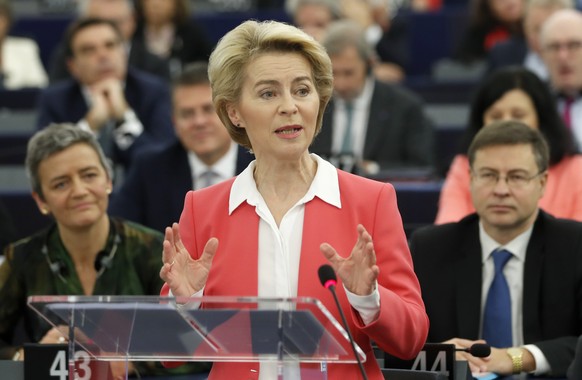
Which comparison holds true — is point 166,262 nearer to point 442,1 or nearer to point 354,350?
point 354,350

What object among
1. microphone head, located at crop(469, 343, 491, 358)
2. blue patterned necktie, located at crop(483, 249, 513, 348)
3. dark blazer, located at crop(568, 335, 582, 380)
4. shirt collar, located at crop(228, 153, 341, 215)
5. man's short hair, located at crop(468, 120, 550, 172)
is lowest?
dark blazer, located at crop(568, 335, 582, 380)

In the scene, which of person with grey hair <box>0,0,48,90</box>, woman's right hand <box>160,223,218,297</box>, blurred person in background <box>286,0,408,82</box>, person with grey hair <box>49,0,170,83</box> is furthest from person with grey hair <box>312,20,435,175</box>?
woman's right hand <box>160,223,218,297</box>

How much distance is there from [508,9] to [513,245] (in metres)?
4.26

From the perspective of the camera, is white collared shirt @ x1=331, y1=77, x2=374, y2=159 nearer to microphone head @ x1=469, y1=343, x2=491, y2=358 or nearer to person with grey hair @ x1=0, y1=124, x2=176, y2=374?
person with grey hair @ x1=0, y1=124, x2=176, y2=374

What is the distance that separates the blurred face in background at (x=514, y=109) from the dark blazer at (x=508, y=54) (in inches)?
96.3

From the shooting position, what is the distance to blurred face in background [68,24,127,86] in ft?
22.2

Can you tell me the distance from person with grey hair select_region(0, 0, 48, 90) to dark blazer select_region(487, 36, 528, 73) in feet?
10.2

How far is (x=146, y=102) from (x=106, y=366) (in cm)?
420

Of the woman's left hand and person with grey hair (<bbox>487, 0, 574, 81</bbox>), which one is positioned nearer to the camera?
the woman's left hand

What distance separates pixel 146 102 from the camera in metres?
6.75

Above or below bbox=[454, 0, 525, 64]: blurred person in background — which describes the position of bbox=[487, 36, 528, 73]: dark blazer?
below

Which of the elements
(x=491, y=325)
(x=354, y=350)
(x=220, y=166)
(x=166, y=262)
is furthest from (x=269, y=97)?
(x=220, y=166)

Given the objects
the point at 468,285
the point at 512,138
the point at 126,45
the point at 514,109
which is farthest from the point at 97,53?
the point at 468,285

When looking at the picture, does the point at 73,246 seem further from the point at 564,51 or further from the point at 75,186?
the point at 564,51
